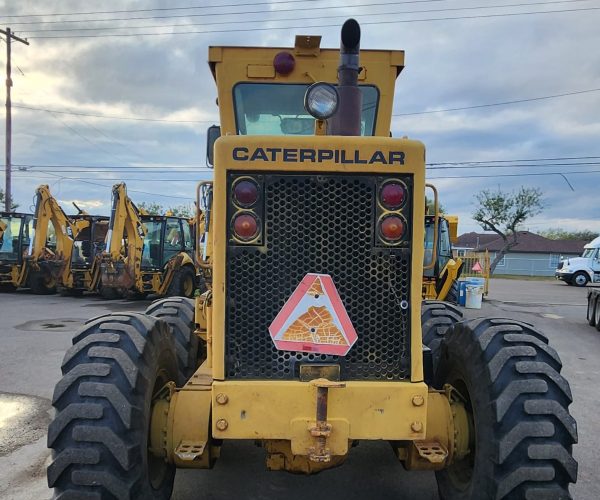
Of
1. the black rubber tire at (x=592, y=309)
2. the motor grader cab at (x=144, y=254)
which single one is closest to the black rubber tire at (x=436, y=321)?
the black rubber tire at (x=592, y=309)

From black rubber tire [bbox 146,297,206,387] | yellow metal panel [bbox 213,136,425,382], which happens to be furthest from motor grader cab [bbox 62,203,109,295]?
yellow metal panel [bbox 213,136,425,382]

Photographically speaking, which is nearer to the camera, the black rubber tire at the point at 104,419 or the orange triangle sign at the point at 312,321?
the black rubber tire at the point at 104,419

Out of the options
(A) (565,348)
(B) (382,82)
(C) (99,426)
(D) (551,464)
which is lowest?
(A) (565,348)

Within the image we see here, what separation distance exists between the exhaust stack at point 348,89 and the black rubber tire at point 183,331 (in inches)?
97.4

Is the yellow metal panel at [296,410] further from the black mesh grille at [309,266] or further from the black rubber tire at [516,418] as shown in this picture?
the black rubber tire at [516,418]

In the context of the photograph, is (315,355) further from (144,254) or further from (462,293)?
(462,293)

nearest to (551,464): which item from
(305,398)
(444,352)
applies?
(444,352)

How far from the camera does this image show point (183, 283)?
57.6ft

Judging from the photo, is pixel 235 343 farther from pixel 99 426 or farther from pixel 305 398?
pixel 99 426

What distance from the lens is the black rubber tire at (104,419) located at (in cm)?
281

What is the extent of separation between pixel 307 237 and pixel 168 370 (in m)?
1.44

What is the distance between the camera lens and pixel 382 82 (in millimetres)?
4516

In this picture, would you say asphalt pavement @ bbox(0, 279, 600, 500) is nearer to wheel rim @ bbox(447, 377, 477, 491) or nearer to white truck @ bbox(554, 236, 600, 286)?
wheel rim @ bbox(447, 377, 477, 491)

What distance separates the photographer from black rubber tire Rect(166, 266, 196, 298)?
673 inches
